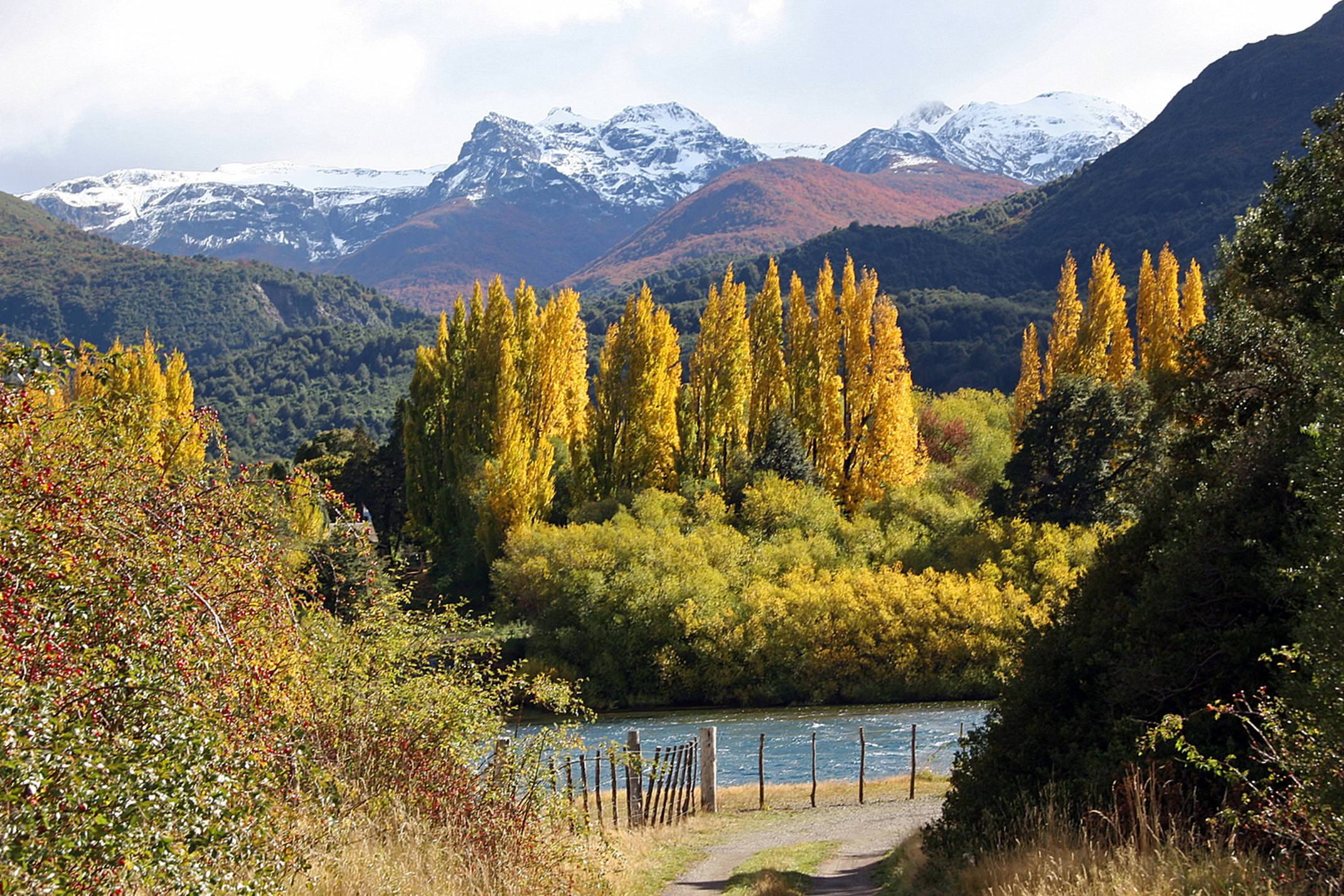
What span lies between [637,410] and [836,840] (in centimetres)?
2728

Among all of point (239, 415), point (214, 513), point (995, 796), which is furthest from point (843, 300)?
point (239, 415)

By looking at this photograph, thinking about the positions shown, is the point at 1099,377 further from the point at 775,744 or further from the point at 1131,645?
the point at 1131,645

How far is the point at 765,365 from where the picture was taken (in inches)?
1735

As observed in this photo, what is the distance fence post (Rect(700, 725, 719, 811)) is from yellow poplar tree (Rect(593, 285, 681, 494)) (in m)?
23.6

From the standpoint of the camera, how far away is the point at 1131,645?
9.15 m

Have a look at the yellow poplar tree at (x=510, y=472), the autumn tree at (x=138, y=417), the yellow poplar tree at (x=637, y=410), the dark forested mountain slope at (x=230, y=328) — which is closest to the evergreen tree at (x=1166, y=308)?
the yellow poplar tree at (x=637, y=410)

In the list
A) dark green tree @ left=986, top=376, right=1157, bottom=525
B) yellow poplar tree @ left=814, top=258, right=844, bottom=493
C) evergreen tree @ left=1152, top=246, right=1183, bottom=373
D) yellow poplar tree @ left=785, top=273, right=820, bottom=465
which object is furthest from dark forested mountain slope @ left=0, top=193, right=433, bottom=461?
dark green tree @ left=986, top=376, right=1157, bottom=525

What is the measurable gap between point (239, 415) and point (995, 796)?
419 ft

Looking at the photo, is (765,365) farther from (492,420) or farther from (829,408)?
(492,420)

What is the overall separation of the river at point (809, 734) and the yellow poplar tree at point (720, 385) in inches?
462

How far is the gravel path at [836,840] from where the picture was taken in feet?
39.6

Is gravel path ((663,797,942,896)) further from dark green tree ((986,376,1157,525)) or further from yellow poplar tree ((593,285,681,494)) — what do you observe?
yellow poplar tree ((593,285,681,494))

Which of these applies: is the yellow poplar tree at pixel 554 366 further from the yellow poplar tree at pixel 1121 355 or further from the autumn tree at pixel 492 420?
the yellow poplar tree at pixel 1121 355

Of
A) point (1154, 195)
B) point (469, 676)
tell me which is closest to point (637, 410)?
point (469, 676)
